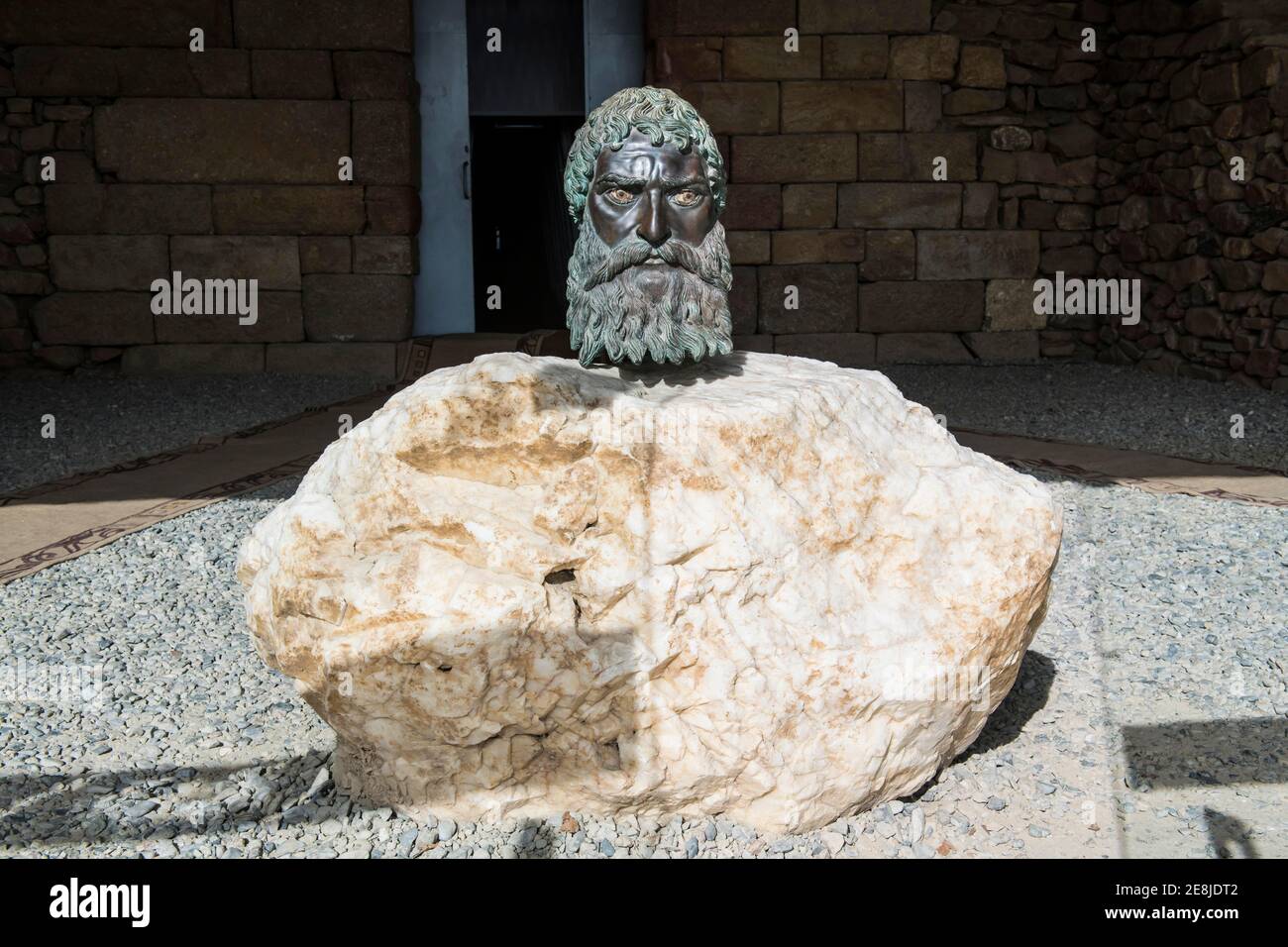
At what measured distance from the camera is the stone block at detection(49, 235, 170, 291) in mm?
7723

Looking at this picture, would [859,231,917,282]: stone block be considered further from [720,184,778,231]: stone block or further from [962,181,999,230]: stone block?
[720,184,778,231]: stone block

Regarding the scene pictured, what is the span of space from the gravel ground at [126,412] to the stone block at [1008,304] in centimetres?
444

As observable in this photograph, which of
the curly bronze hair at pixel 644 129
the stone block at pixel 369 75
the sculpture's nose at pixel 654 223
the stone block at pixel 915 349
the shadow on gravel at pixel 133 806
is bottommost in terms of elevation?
the shadow on gravel at pixel 133 806

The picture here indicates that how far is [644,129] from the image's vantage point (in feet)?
9.21

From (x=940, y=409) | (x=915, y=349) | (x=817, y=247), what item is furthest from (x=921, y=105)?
(x=940, y=409)

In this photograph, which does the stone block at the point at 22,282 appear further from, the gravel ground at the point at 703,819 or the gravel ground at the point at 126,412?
the gravel ground at the point at 703,819

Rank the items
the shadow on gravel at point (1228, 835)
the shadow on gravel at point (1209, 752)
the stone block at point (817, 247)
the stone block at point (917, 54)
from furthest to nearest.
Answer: the stone block at point (817, 247), the stone block at point (917, 54), the shadow on gravel at point (1209, 752), the shadow on gravel at point (1228, 835)

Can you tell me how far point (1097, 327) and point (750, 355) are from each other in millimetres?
6379

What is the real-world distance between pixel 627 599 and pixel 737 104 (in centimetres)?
636

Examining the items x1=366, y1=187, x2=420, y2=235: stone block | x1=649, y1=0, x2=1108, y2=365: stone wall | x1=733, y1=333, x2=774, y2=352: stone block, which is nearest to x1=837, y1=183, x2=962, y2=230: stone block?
x1=649, y1=0, x2=1108, y2=365: stone wall

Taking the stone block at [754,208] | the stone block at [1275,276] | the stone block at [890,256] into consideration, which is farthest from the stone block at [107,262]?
the stone block at [1275,276]

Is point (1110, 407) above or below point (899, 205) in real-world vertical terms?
below

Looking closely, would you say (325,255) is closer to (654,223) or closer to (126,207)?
(126,207)

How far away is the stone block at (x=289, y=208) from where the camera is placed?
304 inches
